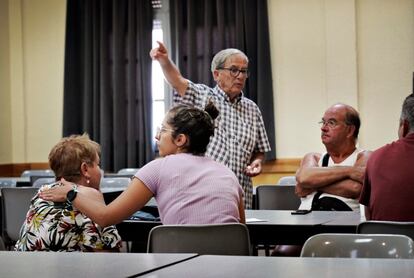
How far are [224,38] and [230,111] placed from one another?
395 cm

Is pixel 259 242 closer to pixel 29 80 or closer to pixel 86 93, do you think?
pixel 86 93

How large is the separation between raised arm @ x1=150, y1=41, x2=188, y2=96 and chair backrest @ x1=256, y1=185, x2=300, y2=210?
1.04 metres

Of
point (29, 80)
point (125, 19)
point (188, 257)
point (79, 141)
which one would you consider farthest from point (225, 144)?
point (29, 80)

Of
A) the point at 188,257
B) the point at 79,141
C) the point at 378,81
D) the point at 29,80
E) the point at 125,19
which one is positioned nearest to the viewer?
the point at 188,257

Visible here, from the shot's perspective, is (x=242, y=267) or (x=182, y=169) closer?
(x=242, y=267)

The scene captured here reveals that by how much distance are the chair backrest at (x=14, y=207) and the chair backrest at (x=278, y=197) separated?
1.54m

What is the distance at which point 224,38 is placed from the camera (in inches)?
324

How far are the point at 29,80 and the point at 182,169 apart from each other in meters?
6.85

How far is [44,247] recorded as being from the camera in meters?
2.82

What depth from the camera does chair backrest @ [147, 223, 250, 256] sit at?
2.62 m

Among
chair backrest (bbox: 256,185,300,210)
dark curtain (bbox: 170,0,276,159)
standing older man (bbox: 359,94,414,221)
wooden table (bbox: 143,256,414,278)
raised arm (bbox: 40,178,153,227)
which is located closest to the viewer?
wooden table (bbox: 143,256,414,278)

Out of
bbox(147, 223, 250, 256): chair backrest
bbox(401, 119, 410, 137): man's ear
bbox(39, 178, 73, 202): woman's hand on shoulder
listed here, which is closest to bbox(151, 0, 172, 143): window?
bbox(401, 119, 410, 137): man's ear

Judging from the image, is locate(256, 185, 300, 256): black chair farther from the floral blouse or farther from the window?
the window

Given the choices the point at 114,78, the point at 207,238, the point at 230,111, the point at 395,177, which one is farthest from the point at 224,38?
the point at 207,238
